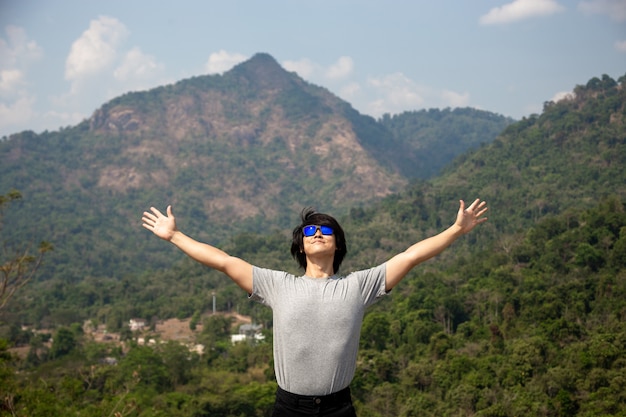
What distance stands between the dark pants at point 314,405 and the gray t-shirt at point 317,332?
0.08 feet

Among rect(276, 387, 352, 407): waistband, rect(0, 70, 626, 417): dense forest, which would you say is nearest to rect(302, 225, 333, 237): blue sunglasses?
rect(276, 387, 352, 407): waistband

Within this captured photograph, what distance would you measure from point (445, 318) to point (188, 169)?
238 feet

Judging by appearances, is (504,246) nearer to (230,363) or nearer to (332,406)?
(230,363)

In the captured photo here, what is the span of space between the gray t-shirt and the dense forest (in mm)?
5293

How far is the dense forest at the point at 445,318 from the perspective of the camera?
1906 centimetres

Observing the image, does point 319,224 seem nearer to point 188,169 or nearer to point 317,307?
point 317,307

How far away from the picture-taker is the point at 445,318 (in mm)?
29641

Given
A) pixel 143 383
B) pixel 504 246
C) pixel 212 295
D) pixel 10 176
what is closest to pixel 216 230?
pixel 10 176

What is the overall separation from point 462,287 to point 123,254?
164ft

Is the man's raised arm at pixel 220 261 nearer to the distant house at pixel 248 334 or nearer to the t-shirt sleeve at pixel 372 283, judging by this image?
the t-shirt sleeve at pixel 372 283

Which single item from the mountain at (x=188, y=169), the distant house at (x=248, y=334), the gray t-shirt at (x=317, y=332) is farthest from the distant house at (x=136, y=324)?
the gray t-shirt at (x=317, y=332)

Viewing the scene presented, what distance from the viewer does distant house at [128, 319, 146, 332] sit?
44125 millimetres

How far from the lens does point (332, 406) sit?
8.71 ft

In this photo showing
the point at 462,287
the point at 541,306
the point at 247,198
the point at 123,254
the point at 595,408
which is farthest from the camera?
the point at 247,198
